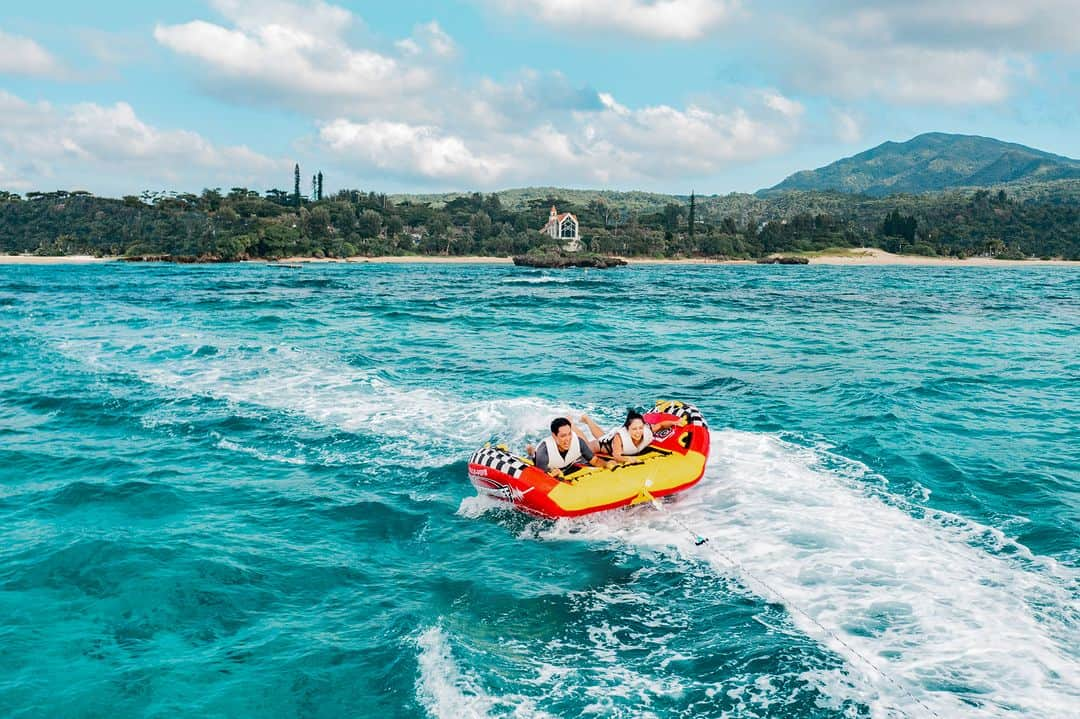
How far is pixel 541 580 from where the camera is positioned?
7.79m

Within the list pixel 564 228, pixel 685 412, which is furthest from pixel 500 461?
pixel 564 228

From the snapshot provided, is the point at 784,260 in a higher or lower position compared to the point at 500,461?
higher

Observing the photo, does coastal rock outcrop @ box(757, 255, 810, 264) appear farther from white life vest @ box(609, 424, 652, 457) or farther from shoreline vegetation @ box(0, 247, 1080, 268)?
white life vest @ box(609, 424, 652, 457)

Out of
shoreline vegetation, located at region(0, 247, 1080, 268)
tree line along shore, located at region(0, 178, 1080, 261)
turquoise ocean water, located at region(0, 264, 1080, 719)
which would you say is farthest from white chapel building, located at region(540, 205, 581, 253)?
turquoise ocean water, located at region(0, 264, 1080, 719)

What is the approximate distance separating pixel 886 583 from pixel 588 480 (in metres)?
3.66

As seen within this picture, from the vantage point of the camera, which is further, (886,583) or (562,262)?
(562,262)

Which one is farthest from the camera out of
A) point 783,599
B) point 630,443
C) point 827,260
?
point 827,260

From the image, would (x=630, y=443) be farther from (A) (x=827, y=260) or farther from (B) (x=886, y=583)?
(A) (x=827, y=260)

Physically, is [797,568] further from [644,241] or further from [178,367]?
[644,241]

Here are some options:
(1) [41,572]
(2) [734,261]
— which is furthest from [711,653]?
(2) [734,261]

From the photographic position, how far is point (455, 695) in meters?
5.71

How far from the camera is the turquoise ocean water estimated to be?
5.86 m

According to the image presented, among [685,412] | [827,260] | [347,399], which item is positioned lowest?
[347,399]

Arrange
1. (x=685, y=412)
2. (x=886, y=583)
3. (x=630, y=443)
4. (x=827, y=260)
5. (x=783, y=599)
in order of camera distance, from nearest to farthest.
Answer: (x=783, y=599) < (x=886, y=583) < (x=630, y=443) < (x=685, y=412) < (x=827, y=260)
